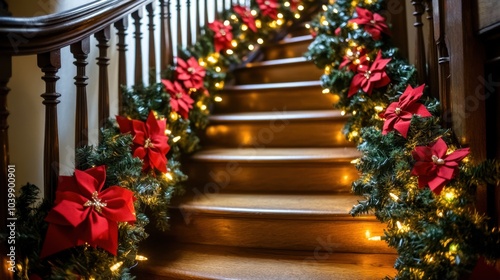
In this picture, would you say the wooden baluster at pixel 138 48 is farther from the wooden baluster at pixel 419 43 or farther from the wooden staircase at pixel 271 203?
the wooden baluster at pixel 419 43

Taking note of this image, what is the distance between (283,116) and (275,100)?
1.03 feet

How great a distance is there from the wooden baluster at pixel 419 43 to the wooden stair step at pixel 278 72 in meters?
1.08

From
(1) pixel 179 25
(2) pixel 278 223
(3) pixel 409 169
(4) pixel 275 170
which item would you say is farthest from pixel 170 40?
(3) pixel 409 169

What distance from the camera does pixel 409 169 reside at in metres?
1.41

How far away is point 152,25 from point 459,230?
157cm

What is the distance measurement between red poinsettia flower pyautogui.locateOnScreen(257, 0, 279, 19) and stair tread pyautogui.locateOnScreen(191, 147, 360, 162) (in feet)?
4.39

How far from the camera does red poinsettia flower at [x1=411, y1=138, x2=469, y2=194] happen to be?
130 cm

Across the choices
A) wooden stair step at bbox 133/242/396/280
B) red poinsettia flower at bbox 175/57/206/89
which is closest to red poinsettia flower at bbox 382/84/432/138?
wooden stair step at bbox 133/242/396/280

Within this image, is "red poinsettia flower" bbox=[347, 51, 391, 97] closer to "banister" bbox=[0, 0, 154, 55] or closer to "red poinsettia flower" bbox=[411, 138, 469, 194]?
"red poinsettia flower" bbox=[411, 138, 469, 194]

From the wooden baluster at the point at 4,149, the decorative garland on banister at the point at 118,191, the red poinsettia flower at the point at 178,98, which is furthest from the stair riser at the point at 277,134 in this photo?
the wooden baluster at the point at 4,149

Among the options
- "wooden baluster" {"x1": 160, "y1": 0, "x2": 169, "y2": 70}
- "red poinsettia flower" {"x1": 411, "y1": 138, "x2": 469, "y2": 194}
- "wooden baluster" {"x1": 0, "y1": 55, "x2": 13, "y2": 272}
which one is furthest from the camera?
"wooden baluster" {"x1": 160, "y1": 0, "x2": 169, "y2": 70}

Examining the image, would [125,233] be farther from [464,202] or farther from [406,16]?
[406,16]

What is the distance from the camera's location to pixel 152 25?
203cm

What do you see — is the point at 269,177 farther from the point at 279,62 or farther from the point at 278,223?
the point at 279,62
